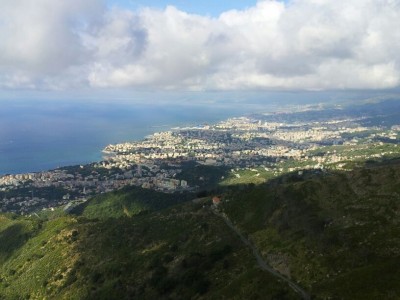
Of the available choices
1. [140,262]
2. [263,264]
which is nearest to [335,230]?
[263,264]

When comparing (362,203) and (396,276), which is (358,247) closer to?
(396,276)

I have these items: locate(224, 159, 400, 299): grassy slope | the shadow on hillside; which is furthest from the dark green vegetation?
the shadow on hillside

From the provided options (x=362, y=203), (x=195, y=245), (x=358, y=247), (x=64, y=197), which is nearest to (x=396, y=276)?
(x=358, y=247)

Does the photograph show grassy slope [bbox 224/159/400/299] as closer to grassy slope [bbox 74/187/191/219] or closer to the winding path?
the winding path

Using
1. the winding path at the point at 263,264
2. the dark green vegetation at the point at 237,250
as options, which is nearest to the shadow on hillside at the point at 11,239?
the dark green vegetation at the point at 237,250

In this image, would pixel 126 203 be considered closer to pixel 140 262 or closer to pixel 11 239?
pixel 11 239

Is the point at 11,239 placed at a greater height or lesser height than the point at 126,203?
greater
